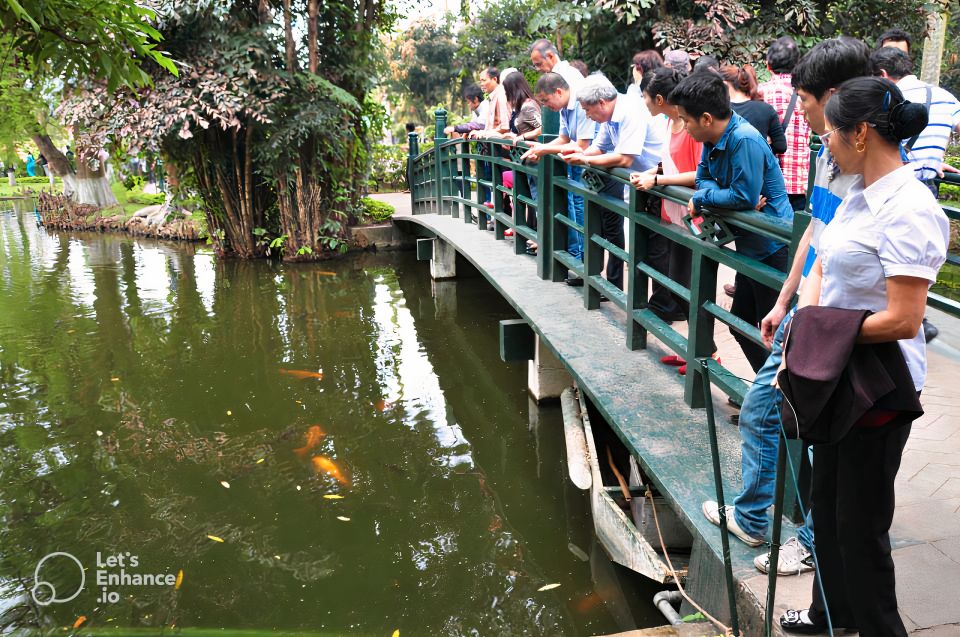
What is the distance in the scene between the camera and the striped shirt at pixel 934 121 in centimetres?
341

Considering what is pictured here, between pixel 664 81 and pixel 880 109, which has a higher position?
pixel 664 81

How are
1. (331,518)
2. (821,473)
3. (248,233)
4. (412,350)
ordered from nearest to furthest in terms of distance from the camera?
(821,473), (331,518), (412,350), (248,233)

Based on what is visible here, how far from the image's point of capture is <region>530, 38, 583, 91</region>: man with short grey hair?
593 cm

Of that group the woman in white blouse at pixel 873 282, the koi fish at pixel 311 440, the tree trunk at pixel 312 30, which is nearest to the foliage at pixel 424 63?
the tree trunk at pixel 312 30

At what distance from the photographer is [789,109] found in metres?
4.57

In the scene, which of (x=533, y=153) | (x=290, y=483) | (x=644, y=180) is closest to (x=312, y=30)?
(x=533, y=153)

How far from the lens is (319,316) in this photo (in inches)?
352

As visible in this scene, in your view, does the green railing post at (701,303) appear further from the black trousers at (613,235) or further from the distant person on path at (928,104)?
the black trousers at (613,235)

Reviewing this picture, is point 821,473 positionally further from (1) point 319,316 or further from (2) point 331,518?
(1) point 319,316

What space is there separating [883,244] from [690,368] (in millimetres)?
1905

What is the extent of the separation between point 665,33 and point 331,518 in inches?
300

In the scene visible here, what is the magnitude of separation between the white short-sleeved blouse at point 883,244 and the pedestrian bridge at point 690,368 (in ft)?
1.75

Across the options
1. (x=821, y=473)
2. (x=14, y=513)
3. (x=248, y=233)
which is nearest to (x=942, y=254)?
(x=821, y=473)

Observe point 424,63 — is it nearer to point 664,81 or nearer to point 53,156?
point 53,156
